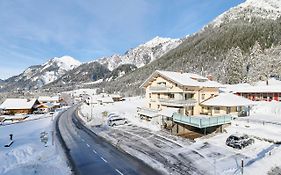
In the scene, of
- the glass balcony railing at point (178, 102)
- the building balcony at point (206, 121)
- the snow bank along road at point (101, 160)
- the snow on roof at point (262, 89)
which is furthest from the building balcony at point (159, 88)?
the snow on roof at point (262, 89)

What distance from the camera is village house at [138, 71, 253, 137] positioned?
42.6 meters

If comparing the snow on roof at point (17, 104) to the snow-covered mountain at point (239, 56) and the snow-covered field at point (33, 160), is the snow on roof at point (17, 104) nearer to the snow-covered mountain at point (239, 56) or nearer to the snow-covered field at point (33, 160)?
the snow-covered field at point (33, 160)

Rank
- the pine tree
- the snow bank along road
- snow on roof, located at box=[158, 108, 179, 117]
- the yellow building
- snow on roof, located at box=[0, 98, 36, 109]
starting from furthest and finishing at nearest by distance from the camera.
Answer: snow on roof, located at box=[0, 98, 36, 109] < the pine tree < the yellow building < snow on roof, located at box=[158, 108, 179, 117] < the snow bank along road

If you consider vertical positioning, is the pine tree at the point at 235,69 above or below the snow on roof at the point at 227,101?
above

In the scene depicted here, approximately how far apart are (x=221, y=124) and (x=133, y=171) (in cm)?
2134

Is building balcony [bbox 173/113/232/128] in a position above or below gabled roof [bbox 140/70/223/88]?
below

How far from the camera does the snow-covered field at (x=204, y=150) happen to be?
22.9 metres

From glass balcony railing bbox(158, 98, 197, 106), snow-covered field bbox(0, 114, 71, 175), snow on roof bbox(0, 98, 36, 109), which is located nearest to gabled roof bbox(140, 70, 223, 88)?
glass balcony railing bbox(158, 98, 197, 106)

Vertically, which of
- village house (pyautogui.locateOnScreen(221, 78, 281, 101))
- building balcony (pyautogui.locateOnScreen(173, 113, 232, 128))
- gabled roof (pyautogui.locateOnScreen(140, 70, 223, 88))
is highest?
gabled roof (pyautogui.locateOnScreen(140, 70, 223, 88))

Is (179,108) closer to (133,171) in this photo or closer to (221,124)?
(221,124)

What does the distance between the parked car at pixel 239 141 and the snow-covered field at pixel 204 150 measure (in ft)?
2.01

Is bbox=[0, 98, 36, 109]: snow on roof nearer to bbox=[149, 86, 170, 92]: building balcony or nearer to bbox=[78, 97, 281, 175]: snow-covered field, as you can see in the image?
bbox=[149, 86, 170, 92]: building balcony

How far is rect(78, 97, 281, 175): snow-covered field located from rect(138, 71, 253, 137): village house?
3.71m

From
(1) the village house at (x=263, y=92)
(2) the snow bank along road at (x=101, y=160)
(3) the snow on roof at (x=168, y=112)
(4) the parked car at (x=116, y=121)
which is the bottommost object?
(2) the snow bank along road at (x=101, y=160)
